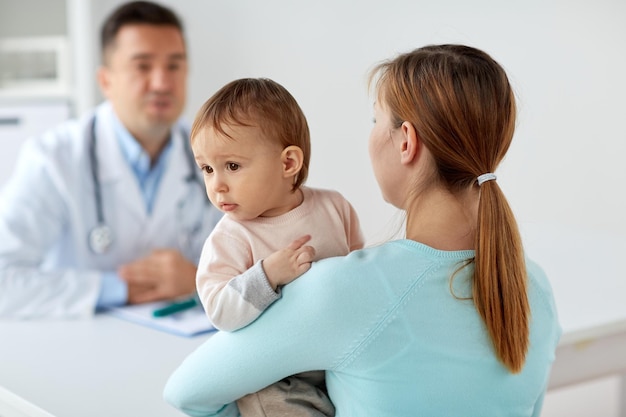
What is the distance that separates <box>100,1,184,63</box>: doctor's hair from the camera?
2.28m

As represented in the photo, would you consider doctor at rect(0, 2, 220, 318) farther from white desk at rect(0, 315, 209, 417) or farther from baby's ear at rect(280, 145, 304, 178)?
baby's ear at rect(280, 145, 304, 178)

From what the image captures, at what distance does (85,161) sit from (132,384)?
947 millimetres

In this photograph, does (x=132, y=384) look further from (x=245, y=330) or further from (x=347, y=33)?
(x=347, y=33)

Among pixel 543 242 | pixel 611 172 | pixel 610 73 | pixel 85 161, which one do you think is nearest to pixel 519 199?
pixel 611 172

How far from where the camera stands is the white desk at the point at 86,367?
1225mm

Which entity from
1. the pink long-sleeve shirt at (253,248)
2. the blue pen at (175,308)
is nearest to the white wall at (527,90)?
the blue pen at (175,308)

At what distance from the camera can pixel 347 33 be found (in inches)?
127

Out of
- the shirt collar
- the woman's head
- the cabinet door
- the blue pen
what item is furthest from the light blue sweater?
the cabinet door

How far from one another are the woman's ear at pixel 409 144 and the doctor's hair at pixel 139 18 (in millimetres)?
1480

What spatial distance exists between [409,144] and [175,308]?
0.95 meters

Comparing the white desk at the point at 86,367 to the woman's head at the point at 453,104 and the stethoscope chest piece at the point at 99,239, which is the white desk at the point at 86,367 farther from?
the woman's head at the point at 453,104

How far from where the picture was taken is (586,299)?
1.69m

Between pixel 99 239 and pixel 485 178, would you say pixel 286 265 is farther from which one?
pixel 99 239

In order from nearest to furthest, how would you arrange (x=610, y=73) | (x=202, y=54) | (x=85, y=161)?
(x=85, y=161) → (x=610, y=73) → (x=202, y=54)
